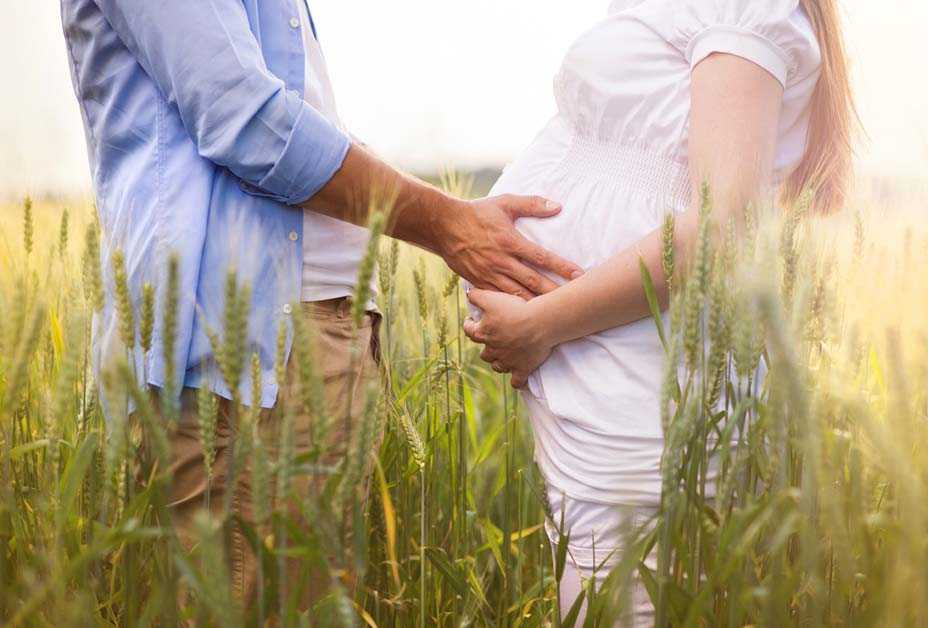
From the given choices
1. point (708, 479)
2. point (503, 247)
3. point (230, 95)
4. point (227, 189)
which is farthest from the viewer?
point (503, 247)

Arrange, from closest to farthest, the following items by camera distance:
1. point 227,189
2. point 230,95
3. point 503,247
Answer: point 230,95, point 227,189, point 503,247

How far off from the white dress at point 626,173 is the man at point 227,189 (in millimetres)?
87

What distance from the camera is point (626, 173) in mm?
1358

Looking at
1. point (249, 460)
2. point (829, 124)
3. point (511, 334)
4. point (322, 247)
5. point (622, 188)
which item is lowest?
point (249, 460)

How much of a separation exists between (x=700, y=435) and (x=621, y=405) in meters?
0.42

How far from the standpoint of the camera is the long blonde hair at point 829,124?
4.29ft

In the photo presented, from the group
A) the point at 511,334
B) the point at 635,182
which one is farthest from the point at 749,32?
the point at 511,334

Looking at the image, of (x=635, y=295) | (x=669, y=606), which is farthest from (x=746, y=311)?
(x=635, y=295)

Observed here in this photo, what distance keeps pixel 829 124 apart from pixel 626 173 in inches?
12.4

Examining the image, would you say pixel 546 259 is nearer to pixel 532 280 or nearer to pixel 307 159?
pixel 532 280

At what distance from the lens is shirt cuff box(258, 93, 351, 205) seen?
3.99ft

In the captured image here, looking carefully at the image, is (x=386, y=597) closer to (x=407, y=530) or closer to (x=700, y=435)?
(x=407, y=530)

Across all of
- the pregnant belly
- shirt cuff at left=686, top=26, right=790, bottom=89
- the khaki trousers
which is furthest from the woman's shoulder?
the khaki trousers

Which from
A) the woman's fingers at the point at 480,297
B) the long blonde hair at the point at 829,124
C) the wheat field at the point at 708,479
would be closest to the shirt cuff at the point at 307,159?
the wheat field at the point at 708,479
